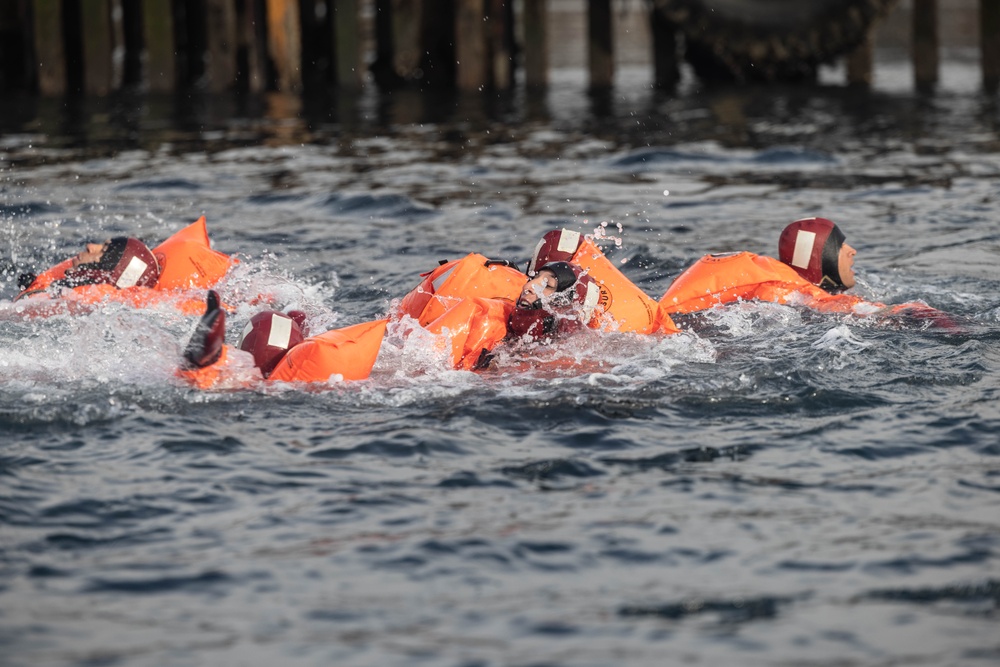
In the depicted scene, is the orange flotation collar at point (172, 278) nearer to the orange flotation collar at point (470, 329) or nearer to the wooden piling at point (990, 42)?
the orange flotation collar at point (470, 329)

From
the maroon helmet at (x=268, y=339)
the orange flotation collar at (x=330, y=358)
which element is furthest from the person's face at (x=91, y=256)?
the orange flotation collar at (x=330, y=358)

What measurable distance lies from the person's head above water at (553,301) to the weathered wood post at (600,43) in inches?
588

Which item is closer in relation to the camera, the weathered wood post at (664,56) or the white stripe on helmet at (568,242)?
the white stripe on helmet at (568,242)

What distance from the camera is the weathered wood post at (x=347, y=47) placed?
923 inches

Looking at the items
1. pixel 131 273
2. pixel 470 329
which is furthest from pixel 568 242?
pixel 131 273

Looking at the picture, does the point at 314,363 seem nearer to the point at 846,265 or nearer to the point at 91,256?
the point at 91,256

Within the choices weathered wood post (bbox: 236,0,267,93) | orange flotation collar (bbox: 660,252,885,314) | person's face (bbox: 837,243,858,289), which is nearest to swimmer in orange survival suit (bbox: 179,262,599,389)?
orange flotation collar (bbox: 660,252,885,314)

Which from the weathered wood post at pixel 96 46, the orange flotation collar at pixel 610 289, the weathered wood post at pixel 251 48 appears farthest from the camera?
the weathered wood post at pixel 251 48

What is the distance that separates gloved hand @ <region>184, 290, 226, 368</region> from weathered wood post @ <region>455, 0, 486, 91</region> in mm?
15314

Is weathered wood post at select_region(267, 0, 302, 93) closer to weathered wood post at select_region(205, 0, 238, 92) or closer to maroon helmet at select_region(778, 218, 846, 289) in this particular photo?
weathered wood post at select_region(205, 0, 238, 92)

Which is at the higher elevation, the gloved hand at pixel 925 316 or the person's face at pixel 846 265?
the person's face at pixel 846 265

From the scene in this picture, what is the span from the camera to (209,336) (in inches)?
306

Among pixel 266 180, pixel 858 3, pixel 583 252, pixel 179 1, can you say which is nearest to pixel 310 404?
pixel 583 252

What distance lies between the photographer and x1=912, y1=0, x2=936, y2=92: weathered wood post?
22375mm
